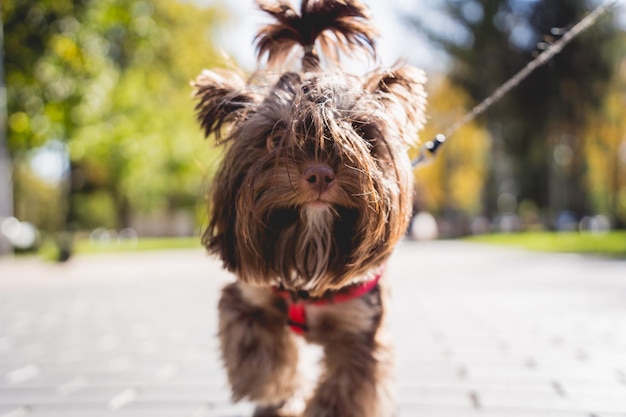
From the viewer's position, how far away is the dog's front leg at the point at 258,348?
2748mm

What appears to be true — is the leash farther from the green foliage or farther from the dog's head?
the green foliage

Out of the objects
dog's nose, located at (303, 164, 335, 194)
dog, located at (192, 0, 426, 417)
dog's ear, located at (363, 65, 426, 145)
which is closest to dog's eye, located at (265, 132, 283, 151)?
dog, located at (192, 0, 426, 417)

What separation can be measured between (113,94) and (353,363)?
20.9 metres

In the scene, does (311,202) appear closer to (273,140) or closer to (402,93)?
(273,140)

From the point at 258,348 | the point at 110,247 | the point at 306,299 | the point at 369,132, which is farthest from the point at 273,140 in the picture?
the point at 110,247

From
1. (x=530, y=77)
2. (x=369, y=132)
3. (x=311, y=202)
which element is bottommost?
(x=311, y=202)

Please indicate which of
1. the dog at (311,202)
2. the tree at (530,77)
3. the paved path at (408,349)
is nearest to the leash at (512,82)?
the dog at (311,202)

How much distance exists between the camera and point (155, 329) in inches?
229

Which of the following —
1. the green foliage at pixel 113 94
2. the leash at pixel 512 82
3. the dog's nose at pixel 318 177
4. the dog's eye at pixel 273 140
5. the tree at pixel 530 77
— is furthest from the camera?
the tree at pixel 530 77

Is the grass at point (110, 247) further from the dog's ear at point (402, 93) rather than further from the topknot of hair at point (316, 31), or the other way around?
the dog's ear at point (402, 93)

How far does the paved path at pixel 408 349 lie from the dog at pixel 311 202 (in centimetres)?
55

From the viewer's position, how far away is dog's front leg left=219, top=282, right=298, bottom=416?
9.02 feet

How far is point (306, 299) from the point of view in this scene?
2723mm

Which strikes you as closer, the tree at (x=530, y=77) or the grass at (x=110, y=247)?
the grass at (x=110, y=247)
